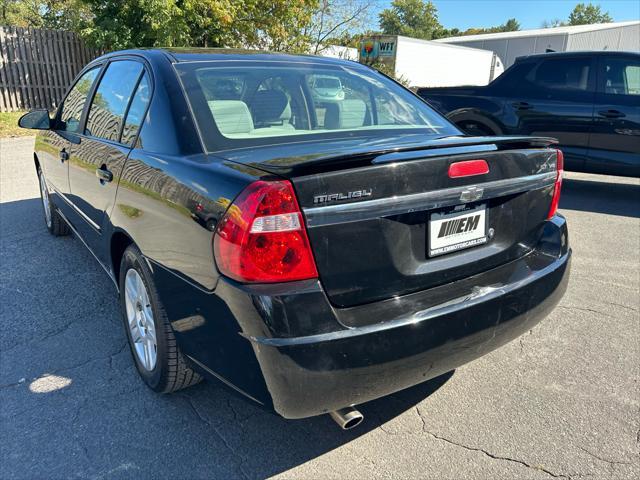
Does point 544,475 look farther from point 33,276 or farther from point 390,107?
point 33,276

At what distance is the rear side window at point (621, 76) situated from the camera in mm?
6648

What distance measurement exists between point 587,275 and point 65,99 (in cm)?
474

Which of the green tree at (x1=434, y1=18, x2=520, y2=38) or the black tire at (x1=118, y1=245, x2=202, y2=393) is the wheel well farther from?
the green tree at (x1=434, y1=18, x2=520, y2=38)

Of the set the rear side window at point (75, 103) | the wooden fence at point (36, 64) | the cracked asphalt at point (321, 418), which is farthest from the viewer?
the wooden fence at point (36, 64)

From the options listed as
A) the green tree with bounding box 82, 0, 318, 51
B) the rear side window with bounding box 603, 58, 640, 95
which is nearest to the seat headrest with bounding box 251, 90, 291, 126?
the rear side window with bounding box 603, 58, 640, 95

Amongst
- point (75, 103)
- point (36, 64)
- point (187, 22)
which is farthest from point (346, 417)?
point (36, 64)

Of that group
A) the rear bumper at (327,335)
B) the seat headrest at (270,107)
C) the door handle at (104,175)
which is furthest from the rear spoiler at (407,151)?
the door handle at (104,175)

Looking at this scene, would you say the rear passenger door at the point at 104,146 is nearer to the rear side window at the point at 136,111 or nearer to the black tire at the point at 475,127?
the rear side window at the point at 136,111

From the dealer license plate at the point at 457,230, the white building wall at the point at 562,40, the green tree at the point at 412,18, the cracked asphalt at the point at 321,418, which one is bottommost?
the cracked asphalt at the point at 321,418

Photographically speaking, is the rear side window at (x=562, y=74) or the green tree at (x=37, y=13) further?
the green tree at (x=37, y=13)

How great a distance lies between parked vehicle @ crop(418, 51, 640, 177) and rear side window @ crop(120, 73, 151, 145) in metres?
5.82

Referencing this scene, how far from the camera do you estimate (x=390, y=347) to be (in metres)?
1.87

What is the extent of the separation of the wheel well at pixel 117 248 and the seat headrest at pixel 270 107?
94 centimetres

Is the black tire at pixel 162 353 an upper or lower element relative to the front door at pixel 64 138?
lower
